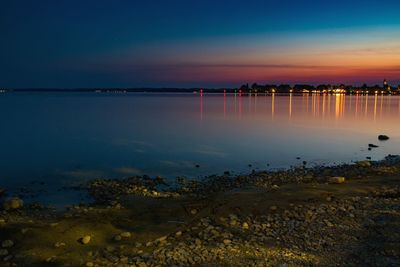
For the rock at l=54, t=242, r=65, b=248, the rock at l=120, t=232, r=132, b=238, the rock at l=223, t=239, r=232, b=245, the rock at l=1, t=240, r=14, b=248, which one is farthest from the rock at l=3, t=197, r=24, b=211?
the rock at l=223, t=239, r=232, b=245

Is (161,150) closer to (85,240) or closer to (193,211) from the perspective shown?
(193,211)

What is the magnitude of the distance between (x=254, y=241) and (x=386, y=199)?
5.65 metres

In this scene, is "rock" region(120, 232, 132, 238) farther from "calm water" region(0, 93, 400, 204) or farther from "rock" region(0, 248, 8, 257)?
"calm water" region(0, 93, 400, 204)

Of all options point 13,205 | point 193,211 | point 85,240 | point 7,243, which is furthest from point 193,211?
point 13,205

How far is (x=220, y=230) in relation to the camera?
941cm

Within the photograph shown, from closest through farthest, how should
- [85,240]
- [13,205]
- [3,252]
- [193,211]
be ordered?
[3,252] → [85,240] → [193,211] → [13,205]

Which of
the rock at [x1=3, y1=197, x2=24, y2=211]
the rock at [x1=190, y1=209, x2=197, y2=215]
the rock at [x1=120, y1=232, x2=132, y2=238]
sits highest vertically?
the rock at [x1=120, y1=232, x2=132, y2=238]

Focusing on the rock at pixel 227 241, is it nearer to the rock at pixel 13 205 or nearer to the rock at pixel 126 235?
the rock at pixel 126 235

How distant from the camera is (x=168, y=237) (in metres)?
9.09

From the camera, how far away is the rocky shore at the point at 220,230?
7.78 m

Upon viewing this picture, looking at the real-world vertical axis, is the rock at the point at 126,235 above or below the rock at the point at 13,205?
above

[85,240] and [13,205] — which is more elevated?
[85,240]

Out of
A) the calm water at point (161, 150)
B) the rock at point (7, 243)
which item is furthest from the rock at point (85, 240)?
the calm water at point (161, 150)

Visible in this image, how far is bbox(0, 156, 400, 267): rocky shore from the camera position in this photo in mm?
7777
